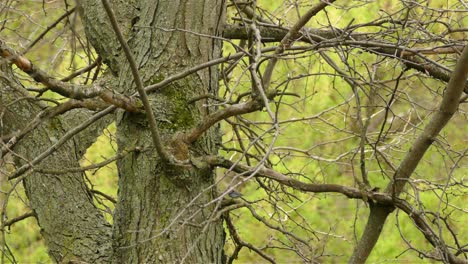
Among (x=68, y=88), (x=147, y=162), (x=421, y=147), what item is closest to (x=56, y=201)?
(x=147, y=162)

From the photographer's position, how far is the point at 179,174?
346 centimetres

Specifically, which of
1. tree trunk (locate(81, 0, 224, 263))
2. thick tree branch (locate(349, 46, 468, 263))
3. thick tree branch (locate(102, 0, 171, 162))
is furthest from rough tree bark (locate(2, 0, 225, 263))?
thick tree branch (locate(349, 46, 468, 263))

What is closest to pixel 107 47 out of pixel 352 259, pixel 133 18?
pixel 133 18

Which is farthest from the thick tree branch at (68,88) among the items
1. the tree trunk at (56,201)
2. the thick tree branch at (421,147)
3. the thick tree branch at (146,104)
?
the thick tree branch at (421,147)

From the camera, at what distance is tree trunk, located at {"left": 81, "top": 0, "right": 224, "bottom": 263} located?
137 inches

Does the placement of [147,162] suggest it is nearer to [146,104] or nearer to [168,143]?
[168,143]

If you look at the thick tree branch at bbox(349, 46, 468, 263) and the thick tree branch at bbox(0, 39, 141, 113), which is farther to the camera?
the thick tree branch at bbox(349, 46, 468, 263)

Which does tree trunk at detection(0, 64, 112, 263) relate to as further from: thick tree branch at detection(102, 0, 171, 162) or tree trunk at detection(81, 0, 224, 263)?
thick tree branch at detection(102, 0, 171, 162)

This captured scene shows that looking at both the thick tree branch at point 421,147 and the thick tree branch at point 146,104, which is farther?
the thick tree branch at point 421,147

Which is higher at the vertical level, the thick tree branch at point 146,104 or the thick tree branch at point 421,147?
the thick tree branch at point 421,147

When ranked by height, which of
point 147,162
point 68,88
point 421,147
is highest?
point 421,147

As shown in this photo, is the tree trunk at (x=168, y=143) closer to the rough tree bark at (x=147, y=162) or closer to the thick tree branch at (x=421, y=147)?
the rough tree bark at (x=147, y=162)

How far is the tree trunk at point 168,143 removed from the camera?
11.4 feet

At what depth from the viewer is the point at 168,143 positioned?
3.48 m
